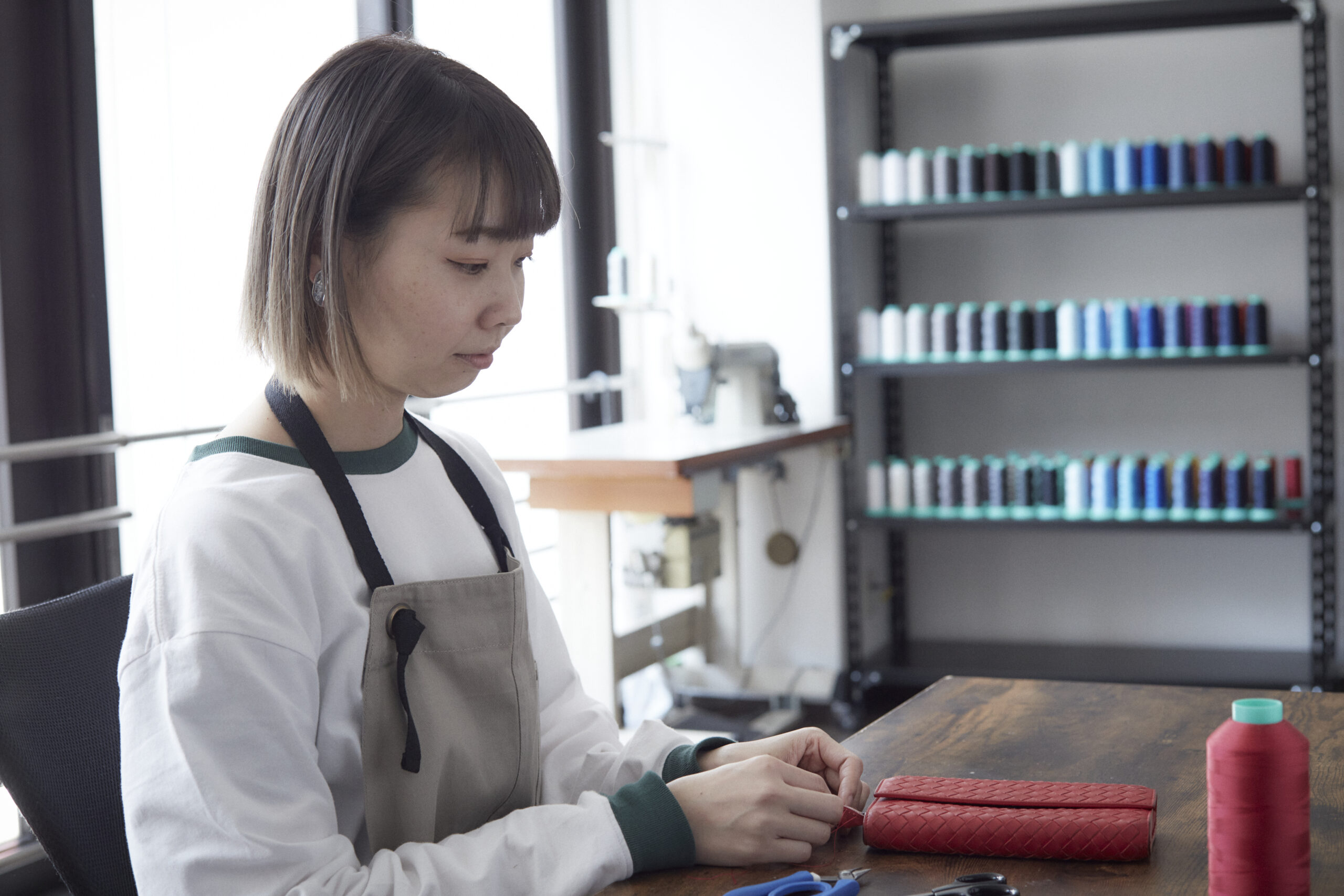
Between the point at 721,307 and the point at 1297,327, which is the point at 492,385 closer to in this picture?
the point at 721,307

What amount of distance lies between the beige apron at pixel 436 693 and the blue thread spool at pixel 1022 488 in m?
2.89

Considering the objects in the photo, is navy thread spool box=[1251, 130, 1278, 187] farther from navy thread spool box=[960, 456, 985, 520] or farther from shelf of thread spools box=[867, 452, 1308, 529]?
navy thread spool box=[960, 456, 985, 520]

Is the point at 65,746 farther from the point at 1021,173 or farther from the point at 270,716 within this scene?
the point at 1021,173

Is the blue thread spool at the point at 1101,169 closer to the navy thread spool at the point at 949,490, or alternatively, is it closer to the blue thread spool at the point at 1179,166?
the blue thread spool at the point at 1179,166

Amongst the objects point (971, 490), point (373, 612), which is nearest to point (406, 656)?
point (373, 612)

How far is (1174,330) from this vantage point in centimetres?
367

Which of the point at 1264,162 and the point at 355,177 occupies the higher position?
the point at 1264,162

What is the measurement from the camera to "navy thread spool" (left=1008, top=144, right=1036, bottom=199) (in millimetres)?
3828

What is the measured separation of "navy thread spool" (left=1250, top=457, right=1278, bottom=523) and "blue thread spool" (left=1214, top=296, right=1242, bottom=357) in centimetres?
34

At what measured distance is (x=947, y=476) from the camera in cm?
391

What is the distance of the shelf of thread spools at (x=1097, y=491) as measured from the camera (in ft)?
12.0

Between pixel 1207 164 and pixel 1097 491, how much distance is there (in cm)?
98

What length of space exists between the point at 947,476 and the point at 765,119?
1242mm

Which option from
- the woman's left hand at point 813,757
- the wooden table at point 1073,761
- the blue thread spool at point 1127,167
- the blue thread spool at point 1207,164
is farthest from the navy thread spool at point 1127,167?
the woman's left hand at point 813,757
